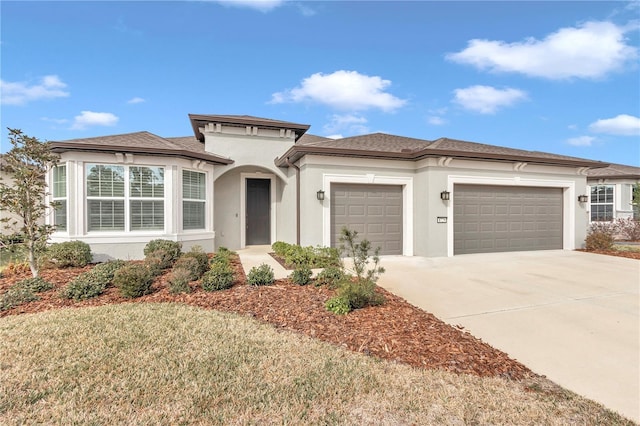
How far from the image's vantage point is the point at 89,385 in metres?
2.58

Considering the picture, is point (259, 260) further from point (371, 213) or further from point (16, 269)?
point (16, 269)

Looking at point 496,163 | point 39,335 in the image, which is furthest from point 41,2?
point 496,163

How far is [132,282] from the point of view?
506 centimetres

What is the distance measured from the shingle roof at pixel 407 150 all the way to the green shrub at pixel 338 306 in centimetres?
515

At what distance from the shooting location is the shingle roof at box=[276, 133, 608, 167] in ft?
29.0

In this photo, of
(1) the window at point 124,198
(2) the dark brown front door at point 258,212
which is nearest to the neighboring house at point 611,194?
(2) the dark brown front door at point 258,212

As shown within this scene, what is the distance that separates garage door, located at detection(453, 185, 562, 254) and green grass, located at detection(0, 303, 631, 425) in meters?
7.71

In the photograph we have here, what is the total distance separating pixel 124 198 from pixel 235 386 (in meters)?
7.86

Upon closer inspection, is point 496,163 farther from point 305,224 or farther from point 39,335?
point 39,335

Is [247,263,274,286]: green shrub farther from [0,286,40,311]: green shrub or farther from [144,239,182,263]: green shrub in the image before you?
[0,286,40,311]: green shrub

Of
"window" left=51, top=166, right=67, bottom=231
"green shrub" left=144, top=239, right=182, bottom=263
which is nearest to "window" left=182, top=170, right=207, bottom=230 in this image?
"green shrub" left=144, top=239, right=182, bottom=263

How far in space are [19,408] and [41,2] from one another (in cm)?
910

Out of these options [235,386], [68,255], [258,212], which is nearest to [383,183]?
[258,212]

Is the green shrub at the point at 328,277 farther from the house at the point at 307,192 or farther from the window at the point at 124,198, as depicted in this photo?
the window at the point at 124,198
